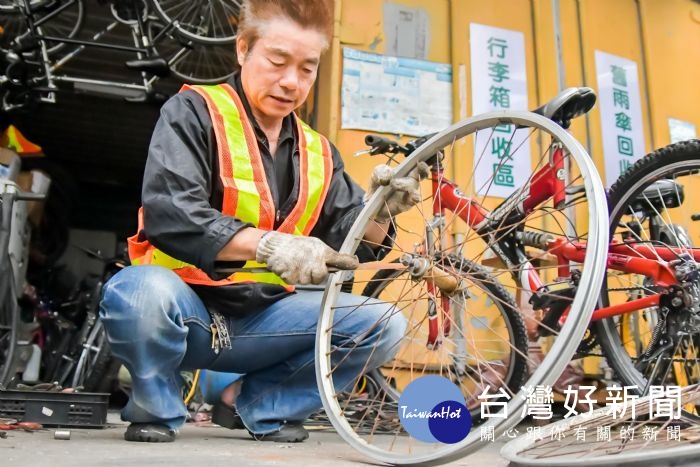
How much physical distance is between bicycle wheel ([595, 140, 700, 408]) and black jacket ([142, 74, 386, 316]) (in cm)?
82

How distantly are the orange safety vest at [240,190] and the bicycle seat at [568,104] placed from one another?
0.76m

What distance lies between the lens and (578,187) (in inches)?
73.3

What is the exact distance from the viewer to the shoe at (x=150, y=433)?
5.11ft

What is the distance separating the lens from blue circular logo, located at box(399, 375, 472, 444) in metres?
1.18

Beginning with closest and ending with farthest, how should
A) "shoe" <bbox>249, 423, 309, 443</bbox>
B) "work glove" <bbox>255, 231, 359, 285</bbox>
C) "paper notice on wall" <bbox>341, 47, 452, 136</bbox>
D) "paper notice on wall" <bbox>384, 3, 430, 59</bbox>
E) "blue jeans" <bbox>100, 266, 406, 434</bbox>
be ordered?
"work glove" <bbox>255, 231, 359, 285</bbox>, "blue jeans" <bbox>100, 266, 406, 434</bbox>, "shoe" <bbox>249, 423, 309, 443</bbox>, "paper notice on wall" <bbox>341, 47, 452, 136</bbox>, "paper notice on wall" <bbox>384, 3, 430, 59</bbox>

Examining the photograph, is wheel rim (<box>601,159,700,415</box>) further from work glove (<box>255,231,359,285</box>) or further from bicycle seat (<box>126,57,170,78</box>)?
bicycle seat (<box>126,57,170,78</box>)

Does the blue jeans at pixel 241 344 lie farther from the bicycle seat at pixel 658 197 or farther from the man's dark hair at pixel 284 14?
the bicycle seat at pixel 658 197

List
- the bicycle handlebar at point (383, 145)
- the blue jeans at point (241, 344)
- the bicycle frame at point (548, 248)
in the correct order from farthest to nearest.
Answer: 1. the bicycle handlebar at point (383, 145)
2. the bicycle frame at point (548, 248)
3. the blue jeans at point (241, 344)

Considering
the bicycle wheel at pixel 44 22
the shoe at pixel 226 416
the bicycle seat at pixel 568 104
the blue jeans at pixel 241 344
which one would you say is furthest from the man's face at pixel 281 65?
the bicycle wheel at pixel 44 22

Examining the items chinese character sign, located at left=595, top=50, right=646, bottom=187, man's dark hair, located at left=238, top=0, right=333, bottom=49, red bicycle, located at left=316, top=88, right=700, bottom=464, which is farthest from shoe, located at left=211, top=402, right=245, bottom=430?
chinese character sign, located at left=595, top=50, right=646, bottom=187

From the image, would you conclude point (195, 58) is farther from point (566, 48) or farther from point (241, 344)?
point (241, 344)

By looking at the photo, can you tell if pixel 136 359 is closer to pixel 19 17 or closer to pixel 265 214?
pixel 265 214

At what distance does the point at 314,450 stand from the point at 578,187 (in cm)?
102

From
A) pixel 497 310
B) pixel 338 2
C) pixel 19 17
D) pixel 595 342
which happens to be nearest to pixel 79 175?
pixel 19 17
